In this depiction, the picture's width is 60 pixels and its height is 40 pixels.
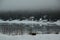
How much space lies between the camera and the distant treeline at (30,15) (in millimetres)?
835

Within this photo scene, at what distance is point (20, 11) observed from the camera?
0.85 metres

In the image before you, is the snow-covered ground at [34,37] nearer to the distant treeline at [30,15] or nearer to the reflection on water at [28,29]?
the reflection on water at [28,29]

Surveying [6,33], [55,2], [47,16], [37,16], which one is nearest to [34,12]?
[37,16]

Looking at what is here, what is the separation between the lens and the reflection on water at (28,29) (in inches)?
32.2

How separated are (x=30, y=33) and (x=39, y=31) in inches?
4.2

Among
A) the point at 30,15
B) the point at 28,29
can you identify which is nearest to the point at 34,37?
the point at 28,29

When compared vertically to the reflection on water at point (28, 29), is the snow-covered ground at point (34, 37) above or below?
below

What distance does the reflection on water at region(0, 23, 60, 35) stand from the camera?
82 cm

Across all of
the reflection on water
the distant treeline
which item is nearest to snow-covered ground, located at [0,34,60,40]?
the reflection on water

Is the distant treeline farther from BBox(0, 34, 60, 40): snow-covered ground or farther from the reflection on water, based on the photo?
BBox(0, 34, 60, 40): snow-covered ground

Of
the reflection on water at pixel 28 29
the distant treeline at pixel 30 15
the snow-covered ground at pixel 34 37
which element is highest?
the distant treeline at pixel 30 15

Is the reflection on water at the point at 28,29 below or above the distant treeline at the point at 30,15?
below

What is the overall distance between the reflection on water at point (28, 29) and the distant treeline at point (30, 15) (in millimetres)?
84

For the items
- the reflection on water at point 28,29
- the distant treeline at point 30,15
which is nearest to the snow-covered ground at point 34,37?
the reflection on water at point 28,29
